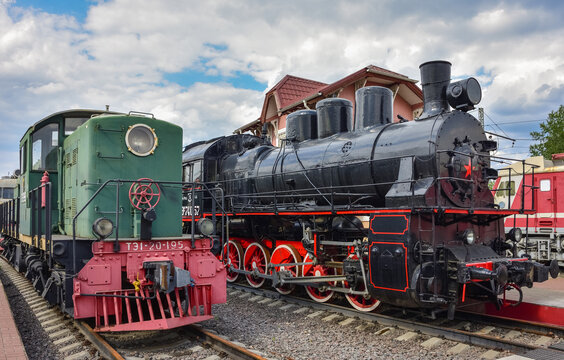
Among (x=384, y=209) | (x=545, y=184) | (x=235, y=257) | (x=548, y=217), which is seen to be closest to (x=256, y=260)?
(x=235, y=257)

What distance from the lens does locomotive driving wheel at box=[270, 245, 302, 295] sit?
8953mm

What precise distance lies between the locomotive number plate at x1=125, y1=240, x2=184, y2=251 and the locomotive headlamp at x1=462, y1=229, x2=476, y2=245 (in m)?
4.19

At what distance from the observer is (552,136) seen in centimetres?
2458

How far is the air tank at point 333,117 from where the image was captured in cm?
942

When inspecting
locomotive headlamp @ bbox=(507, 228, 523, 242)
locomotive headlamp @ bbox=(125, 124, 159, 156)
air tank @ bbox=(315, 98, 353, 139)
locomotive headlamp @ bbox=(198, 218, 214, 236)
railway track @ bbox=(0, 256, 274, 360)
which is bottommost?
railway track @ bbox=(0, 256, 274, 360)

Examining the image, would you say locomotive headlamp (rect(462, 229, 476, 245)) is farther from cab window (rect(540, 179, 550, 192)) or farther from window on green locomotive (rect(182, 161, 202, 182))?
cab window (rect(540, 179, 550, 192))

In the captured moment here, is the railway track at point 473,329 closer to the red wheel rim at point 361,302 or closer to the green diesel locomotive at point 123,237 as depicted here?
the red wheel rim at point 361,302

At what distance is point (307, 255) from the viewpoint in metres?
8.56

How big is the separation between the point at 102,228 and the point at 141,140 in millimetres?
1682

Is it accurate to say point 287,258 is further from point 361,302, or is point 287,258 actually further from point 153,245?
point 153,245

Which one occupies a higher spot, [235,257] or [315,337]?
[235,257]

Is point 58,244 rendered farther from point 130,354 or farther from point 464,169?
point 464,169

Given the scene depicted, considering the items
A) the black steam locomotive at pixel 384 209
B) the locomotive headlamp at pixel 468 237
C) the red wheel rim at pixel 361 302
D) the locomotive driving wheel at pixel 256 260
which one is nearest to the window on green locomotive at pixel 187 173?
the black steam locomotive at pixel 384 209

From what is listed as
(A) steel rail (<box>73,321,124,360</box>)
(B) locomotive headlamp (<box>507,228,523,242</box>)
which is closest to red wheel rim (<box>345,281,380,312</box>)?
(B) locomotive headlamp (<box>507,228,523,242</box>)
